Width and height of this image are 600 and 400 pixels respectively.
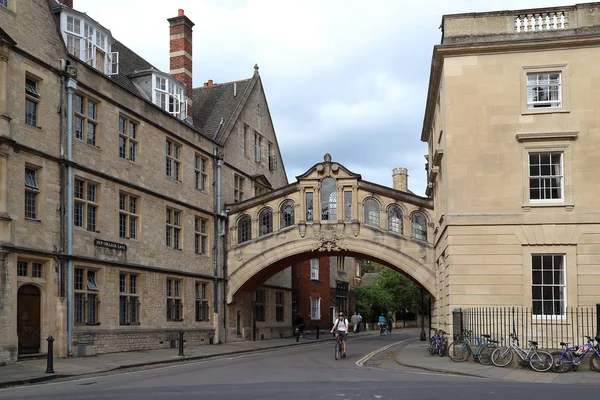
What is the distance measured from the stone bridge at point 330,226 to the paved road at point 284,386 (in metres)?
13.2

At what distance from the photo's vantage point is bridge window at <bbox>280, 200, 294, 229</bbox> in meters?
35.7

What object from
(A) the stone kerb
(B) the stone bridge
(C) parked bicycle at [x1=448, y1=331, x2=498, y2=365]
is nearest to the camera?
(C) parked bicycle at [x1=448, y1=331, x2=498, y2=365]

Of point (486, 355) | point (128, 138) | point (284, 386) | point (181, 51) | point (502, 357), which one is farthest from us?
point (181, 51)

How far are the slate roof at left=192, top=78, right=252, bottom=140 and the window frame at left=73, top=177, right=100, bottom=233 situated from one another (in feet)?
34.1

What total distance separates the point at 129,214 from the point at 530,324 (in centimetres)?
1495

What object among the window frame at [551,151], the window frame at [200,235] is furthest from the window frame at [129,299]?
the window frame at [551,151]

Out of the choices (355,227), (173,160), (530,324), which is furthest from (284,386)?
(355,227)

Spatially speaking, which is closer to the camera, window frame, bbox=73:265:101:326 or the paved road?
the paved road

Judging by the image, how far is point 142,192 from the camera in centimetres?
2933

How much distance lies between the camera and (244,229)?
36.8 metres

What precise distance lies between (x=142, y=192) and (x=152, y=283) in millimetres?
3676

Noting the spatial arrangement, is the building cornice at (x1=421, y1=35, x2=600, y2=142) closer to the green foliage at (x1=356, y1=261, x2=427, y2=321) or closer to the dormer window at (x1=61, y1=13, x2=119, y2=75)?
the dormer window at (x1=61, y1=13, x2=119, y2=75)

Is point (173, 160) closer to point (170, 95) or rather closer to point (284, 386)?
point (170, 95)

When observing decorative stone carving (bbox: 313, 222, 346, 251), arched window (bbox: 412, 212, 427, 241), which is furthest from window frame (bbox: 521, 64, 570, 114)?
decorative stone carving (bbox: 313, 222, 346, 251)
